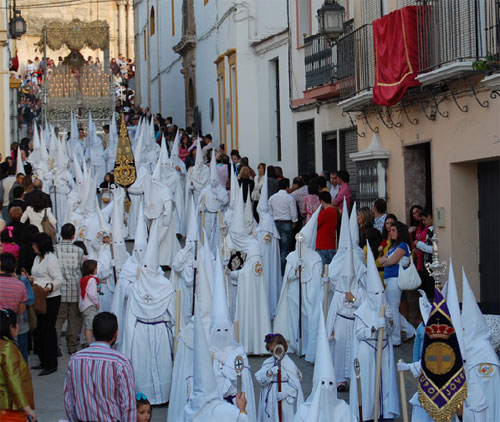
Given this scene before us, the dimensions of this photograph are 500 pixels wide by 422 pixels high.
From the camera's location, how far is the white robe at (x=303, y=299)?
1284cm

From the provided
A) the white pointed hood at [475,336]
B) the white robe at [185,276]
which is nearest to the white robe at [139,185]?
the white robe at [185,276]

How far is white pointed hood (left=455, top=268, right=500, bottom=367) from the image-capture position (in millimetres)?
8039

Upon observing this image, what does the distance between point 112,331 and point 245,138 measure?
18.7 metres

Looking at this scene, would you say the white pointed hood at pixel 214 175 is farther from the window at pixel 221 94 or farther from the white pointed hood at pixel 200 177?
the window at pixel 221 94

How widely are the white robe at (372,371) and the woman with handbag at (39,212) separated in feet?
20.1

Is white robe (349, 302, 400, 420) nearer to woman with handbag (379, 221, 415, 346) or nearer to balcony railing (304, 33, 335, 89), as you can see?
woman with handbag (379, 221, 415, 346)

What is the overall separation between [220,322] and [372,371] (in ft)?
6.06

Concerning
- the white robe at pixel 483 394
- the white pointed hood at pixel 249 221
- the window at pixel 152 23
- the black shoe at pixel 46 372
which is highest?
the window at pixel 152 23

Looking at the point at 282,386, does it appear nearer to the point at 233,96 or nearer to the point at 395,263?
the point at 395,263

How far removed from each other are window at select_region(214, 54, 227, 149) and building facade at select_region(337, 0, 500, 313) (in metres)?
11.6

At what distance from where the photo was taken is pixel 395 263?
40.5 ft

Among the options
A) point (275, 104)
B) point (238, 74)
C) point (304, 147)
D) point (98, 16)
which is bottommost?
point (304, 147)

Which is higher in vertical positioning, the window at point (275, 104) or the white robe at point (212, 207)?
the window at point (275, 104)

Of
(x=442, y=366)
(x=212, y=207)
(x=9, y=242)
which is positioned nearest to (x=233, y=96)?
(x=212, y=207)
